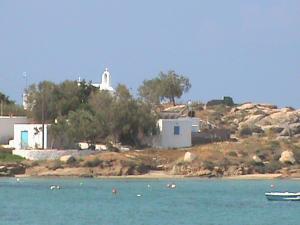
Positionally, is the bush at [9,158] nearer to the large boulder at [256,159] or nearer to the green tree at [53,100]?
the green tree at [53,100]

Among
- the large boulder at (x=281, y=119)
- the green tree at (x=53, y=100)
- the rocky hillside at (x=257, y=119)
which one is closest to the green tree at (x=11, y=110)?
the green tree at (x=53, y=100)

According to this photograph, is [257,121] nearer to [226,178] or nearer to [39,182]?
[226,178]

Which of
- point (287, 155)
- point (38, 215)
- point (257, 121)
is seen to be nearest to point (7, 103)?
point (257, 121)

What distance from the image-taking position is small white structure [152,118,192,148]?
10700 centimetres

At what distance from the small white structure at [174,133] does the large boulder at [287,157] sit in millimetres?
10357

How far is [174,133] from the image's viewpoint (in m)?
107

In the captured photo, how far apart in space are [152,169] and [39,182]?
1161 cm

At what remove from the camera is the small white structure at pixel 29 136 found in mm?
104381

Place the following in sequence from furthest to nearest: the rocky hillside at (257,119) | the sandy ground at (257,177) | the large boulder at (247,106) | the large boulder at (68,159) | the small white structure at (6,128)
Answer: the large boulder at (247,106)
the rocky hillside at (257,119)
the small white structure at (6,128)
the large boulder at (68,159)
the sandy ground at (257,177)

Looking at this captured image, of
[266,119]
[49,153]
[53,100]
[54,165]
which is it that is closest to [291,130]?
[266,119]

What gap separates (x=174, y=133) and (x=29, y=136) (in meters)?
14.8

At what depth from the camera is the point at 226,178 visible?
97.9 metres

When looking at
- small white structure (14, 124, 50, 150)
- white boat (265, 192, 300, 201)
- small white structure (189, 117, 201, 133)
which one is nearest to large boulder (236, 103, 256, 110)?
small white structure (189, 117, 201, 133)

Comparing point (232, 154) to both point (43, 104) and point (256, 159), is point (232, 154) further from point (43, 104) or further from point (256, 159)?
point (43, 104)
